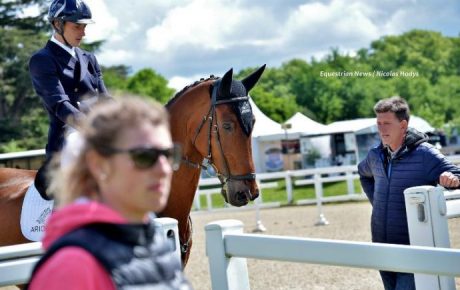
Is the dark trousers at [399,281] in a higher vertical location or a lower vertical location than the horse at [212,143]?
lower

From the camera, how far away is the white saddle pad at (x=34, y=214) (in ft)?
19.6

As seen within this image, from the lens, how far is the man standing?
604 cm

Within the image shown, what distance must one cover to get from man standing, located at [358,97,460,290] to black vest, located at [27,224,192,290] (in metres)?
3.87

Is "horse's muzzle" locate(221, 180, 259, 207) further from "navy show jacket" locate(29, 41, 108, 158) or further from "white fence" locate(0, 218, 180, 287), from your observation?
"white fence" locate(0, 218, 180, 287)

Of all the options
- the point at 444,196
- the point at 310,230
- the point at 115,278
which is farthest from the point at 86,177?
the point at 310,230

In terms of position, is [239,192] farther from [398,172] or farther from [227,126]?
[398,172]

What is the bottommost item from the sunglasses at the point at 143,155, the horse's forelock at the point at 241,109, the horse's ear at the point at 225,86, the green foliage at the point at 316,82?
the sunglasses at the point at 143,155

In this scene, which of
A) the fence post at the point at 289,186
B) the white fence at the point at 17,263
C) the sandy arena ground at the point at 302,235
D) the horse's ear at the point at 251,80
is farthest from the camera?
the fence post at the point at 289,186

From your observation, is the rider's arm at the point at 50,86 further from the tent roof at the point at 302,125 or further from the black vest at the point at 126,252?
the tent roof at the point at 302,125

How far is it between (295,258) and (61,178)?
1.85m

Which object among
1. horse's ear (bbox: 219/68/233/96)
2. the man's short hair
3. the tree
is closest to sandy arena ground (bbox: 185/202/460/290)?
the man's short hair

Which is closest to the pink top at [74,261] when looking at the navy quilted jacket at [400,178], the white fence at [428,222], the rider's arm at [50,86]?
the white fence at [428,222]

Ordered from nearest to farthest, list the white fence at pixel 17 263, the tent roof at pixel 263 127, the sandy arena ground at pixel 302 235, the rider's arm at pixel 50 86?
the white fence at pixel 17 263 < the rider's arm at pixel 50 86 < the sandy arena ground at pixel 302 235 < the tent roof at pixel 263 127

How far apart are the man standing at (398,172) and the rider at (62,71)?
2137mm
